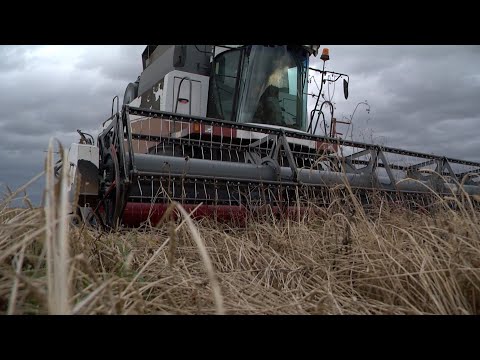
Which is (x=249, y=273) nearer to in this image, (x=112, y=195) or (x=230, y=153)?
(x=112, y=195)

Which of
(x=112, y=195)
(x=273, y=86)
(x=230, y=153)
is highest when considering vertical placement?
(x=273, y=86)

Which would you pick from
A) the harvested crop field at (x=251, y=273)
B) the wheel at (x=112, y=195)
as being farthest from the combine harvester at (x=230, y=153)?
the harvested crop field at (x=251, y=273)

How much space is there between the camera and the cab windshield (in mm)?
4992

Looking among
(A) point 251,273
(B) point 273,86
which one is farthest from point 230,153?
(A) point 251,273

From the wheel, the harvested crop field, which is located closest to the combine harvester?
the wheel

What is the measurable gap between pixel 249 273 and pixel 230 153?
2748 millimetres

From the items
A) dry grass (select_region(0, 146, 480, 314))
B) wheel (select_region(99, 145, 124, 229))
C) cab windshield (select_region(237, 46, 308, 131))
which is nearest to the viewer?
dry grass (select_region(0, 146, 480, 314))

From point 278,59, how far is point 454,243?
394 cm

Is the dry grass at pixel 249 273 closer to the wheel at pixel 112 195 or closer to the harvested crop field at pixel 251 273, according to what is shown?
the harvested crop field at pixel 251 273

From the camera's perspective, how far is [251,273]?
6.50 ft

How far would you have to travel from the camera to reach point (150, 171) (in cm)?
334

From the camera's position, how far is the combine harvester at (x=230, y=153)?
329 cm

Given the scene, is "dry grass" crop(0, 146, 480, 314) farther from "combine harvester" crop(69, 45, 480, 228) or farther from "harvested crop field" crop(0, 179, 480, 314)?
"combine harvester" crop(69, 45, 480, 228)
